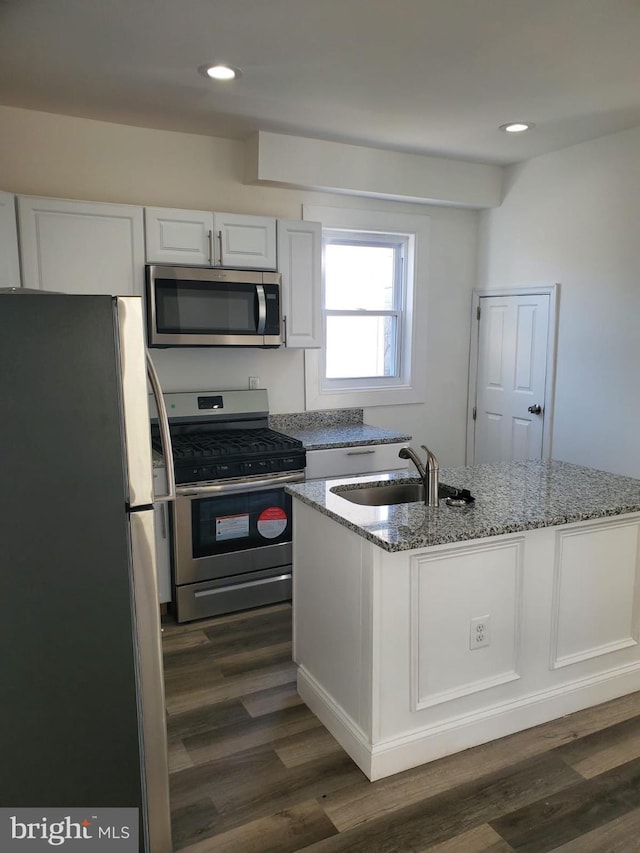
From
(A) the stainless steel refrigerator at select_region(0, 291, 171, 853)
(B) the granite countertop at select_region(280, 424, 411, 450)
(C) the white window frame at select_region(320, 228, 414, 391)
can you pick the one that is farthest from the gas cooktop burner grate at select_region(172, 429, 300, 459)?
(A) the stainless steel refrigerator at select_region(0, 291, 171, 853)

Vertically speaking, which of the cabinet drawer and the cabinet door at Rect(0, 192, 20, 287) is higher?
the cabinet door at Rect(0, 192, 20, 287)

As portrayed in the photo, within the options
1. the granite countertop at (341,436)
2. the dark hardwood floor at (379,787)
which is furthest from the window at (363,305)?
the dark hardwood floor at (379,787)

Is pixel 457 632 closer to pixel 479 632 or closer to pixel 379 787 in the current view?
pixel 479 632

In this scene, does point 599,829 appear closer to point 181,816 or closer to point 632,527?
point 632,527

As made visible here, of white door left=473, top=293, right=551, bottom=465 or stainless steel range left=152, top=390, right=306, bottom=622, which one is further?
white door left=473, top=293, right=551, bottom=465

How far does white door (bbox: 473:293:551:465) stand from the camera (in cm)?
441

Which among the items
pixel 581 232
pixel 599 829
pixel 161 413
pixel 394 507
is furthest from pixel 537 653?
pixel 581 232

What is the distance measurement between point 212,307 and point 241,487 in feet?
3.33

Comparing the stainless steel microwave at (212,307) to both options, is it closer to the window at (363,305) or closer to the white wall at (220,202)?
the white wall at (220,202)

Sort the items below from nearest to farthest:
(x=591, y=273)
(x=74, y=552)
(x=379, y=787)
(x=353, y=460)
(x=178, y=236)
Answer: (x=74, y=552) < (x=379, y=787) < (x=178, y=236) < (x=353, y=460) < (x=591, y=273)

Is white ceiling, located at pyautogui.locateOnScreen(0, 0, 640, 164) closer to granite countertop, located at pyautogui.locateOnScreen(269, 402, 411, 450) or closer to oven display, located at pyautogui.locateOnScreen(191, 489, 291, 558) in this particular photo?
granite countertop, located at pyautogui.locateOnScreen(269, 402, 411, 450)

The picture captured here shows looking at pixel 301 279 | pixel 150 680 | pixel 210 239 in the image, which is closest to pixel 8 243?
pixel 210 239

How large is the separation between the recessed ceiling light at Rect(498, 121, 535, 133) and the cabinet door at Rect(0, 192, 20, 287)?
8.63 ft

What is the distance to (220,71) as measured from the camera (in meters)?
2.82
